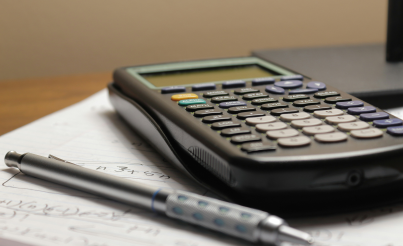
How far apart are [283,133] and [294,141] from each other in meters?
0.02

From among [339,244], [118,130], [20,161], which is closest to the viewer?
[339,244]

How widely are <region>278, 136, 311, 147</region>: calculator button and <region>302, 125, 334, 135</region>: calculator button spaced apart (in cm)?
1

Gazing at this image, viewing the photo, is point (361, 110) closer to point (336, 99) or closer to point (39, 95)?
point (336, 99)

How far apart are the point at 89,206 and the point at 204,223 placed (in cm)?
9

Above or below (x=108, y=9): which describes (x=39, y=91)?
below

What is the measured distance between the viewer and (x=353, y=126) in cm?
32

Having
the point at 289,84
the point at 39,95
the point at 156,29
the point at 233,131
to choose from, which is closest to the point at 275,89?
the point at 289,84

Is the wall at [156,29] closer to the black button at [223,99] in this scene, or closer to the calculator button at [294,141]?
the black button at [223,99]

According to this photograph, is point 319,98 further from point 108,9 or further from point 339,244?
point 108,9

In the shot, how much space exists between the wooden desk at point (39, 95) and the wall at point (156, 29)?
151mm

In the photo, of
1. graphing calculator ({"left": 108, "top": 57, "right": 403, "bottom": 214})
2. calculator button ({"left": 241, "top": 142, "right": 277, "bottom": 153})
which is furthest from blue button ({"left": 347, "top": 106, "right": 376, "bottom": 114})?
calculator button ({"left": 241, "top": 142, "right": 277, "bottom": 153})

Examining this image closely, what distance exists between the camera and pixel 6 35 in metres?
0.84

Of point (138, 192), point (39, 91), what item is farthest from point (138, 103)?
point (39, 91)

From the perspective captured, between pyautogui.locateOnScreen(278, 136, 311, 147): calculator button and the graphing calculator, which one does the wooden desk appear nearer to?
the graphing calculator
